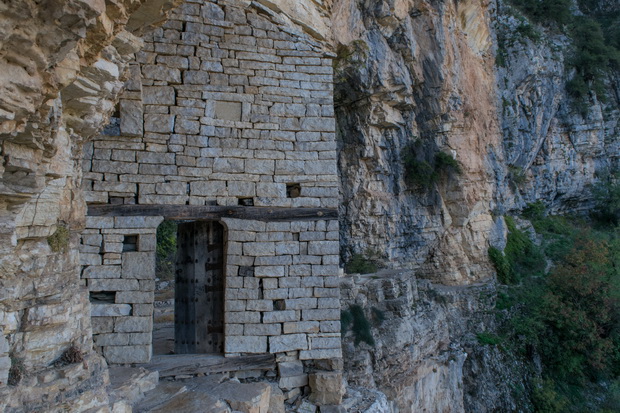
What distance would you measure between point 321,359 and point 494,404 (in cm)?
682

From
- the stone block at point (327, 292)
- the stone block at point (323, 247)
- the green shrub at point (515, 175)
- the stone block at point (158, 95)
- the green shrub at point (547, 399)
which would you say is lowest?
the green shrub at point (547, 399)

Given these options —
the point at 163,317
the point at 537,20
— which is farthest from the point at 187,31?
the point at 537,20

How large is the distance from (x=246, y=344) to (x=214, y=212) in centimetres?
149

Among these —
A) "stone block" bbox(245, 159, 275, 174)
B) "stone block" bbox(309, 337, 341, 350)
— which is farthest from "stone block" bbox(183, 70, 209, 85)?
"stone block" bbox(309, 337, 341, 350)

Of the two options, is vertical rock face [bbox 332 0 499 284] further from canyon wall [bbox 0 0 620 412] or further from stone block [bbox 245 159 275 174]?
stone block [bbox 245 159 275 174]

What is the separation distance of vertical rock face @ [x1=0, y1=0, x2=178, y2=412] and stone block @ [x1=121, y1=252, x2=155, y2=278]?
3.51ft

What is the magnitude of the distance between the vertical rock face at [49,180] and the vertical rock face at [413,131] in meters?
6.87

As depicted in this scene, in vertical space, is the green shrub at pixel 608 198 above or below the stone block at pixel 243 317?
above

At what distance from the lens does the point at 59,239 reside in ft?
10.8

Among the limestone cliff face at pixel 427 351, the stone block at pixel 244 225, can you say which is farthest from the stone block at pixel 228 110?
the limestone cliff face at pixel 427 351

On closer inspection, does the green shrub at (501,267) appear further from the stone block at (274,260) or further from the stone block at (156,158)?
the stone block at (156,158)

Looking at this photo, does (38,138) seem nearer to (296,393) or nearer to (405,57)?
(296,393)

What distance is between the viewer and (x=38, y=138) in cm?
251

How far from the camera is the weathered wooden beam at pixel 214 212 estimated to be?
4.86 metres
